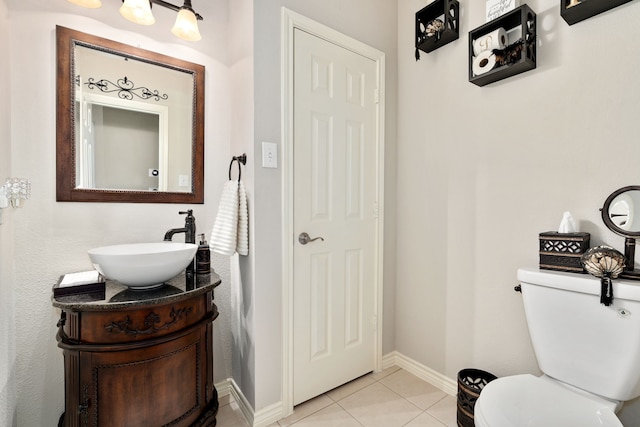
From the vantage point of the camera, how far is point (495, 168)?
1.59 metres

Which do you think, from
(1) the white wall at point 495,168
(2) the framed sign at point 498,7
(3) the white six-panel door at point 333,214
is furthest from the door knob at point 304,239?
(2) the framed sign at point 498,7

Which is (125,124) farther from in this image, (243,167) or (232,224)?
(232,224)

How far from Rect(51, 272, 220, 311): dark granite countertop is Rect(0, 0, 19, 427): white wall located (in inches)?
9.4

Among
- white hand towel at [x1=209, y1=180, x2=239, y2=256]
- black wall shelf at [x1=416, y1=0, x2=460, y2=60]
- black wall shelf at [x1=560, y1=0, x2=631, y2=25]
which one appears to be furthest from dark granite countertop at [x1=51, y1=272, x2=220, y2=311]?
black wall shelf at [x1=560, y1=0, x2=631, y2=25]

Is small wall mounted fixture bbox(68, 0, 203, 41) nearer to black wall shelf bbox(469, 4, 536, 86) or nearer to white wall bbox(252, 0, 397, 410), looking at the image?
white wall bbox(252, 0, 397, 410)

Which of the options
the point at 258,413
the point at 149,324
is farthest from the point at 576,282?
the point at 149,324

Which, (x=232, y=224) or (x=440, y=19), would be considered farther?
(x=440, y=19)

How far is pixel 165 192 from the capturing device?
1.61 meters

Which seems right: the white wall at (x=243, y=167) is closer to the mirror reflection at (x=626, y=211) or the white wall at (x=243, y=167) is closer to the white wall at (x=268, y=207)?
the white wall at (x=268, y=207)

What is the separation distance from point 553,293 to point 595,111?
0.80m

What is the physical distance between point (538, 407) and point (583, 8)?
1575 mm

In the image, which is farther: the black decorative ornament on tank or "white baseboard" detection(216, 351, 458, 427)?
"white baseboard" detection(216, 351, 458, 427)

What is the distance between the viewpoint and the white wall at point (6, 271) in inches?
43.6

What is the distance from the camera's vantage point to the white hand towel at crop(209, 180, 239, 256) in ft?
4.94
